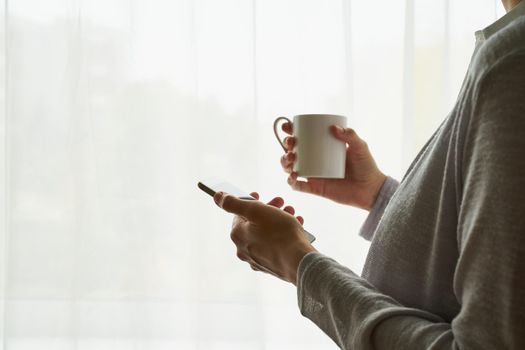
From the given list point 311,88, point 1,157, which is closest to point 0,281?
point 1,157

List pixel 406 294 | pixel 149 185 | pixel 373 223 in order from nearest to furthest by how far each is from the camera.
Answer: pixel 406 294, pixel 373 223, pixel 149 185

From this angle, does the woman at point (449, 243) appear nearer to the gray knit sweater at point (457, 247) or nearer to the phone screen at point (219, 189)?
the gray knit sweater at point (457, 247)

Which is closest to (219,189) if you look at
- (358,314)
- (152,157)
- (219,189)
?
(219,189)

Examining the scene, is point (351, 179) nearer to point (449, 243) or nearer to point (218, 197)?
point (218, 197)

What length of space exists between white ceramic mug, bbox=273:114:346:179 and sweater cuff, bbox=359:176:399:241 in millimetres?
75

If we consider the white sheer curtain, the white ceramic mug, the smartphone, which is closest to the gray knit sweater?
the smartphone

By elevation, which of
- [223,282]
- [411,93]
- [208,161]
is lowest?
[223,282]

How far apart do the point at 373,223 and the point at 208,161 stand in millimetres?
540

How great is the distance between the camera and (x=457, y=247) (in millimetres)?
482

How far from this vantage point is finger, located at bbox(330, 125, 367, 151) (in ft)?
3.13

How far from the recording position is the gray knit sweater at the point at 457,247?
1.26 ft

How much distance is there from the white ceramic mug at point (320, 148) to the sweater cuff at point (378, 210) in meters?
0.07

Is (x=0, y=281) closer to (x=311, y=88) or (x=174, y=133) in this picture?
Answer: (x=174, y=133)

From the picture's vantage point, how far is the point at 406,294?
54 centimetres
